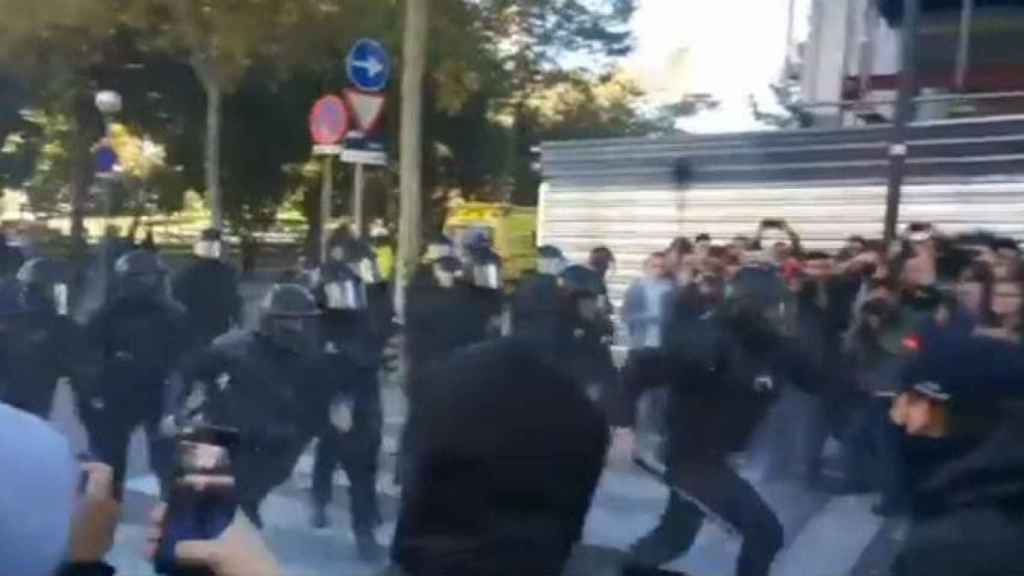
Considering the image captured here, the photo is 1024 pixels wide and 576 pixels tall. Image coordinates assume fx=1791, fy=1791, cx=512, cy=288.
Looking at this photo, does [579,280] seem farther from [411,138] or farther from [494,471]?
[494,471]

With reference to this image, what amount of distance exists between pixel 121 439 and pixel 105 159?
413 millimetres

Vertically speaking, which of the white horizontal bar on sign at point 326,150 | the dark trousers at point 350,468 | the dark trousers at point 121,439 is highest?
the white horizontal bar on sign at point 326,150

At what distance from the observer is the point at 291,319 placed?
266 cm

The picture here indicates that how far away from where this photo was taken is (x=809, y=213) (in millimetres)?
1749

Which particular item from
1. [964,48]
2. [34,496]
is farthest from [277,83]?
[34,496]

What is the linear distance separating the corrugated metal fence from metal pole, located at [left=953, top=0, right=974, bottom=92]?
57 mm

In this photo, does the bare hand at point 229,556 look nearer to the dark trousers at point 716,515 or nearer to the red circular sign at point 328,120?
the dark trousers at point 716,515

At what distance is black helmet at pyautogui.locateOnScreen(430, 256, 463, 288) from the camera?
2.05m

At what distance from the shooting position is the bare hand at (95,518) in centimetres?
109

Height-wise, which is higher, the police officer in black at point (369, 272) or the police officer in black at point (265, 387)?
the police officer in black at point (369, 272)

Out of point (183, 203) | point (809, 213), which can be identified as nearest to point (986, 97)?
point (809, 213)

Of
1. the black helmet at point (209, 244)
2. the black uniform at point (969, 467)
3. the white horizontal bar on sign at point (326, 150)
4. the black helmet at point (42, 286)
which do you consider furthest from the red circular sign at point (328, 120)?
the black uniform at point (969, 467)

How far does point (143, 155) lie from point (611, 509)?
3.03ft

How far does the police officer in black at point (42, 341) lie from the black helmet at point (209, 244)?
10.0 inches
